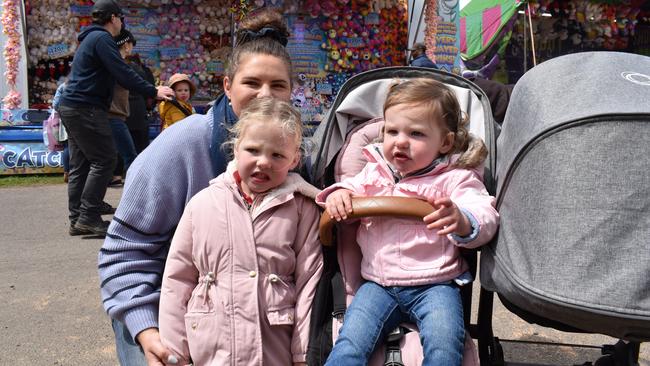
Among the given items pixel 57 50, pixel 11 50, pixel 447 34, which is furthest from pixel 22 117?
pixel 447 34

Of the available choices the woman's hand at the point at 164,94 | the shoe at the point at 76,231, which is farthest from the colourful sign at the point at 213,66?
the shoe at the point at 76,231

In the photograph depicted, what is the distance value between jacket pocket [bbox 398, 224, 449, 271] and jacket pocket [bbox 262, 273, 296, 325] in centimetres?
35

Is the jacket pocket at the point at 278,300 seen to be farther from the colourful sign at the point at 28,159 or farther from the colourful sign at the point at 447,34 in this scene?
the colourful sign at the point at 447,34

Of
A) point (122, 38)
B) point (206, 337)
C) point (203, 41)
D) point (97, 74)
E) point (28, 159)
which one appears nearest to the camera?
point (206, 337)

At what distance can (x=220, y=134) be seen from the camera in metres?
1.92

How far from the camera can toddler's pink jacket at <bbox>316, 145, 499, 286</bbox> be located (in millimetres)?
1721

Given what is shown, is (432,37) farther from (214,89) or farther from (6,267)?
(6,267)

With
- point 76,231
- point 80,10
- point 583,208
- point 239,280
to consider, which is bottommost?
point 76,231

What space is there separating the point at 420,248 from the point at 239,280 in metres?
0.54

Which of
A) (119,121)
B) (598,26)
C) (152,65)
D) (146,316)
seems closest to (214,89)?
(152,65)

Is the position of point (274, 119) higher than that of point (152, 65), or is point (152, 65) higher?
point (274, 119)

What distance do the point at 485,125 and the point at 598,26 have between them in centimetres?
1169

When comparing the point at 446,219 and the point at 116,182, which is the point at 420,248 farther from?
the point at 116,182

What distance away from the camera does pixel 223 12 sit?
9.91m
